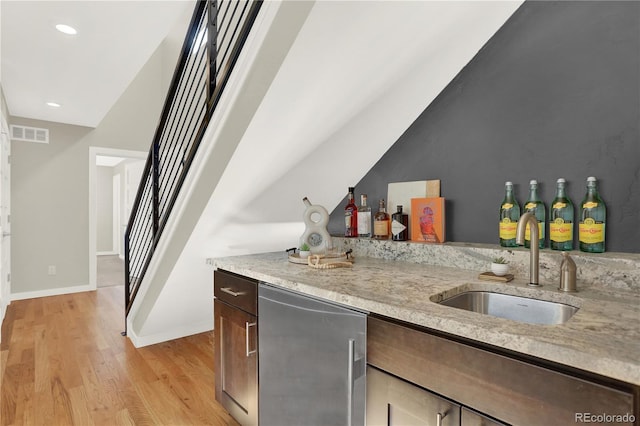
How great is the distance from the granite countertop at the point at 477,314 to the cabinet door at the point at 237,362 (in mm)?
256

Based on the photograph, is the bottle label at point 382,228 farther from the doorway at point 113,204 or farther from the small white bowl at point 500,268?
the doorway at point 113,204

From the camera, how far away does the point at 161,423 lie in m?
1.78

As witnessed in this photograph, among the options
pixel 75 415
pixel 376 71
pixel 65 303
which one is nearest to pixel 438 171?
pixel 376 71

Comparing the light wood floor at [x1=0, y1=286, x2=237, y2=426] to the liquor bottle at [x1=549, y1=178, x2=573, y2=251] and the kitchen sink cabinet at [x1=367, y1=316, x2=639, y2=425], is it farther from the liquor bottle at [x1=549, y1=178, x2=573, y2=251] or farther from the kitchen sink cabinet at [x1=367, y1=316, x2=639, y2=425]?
the liquor bottle at [x1=549, y1=178, x2=573, y2=251]

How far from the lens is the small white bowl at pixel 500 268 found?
128 cm

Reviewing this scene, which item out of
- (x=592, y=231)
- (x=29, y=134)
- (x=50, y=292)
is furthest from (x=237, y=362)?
(x=29, y=134)

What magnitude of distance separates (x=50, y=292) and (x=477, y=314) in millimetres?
5381

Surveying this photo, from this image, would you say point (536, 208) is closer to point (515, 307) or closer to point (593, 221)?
point (593, 221)

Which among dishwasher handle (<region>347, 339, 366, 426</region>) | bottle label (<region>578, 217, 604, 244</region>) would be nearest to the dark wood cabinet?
dishwasher handle (<region>347, 339, 366, 426</region>)

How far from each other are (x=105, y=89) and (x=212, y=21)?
7.89 ft

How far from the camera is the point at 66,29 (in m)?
2.34

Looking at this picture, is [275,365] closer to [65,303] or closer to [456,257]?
[456,257]

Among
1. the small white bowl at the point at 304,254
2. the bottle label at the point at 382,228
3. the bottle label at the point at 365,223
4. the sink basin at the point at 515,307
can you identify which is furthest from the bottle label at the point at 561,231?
the small white bowl at the point at 304,254

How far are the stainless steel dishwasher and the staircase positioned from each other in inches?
22.7
